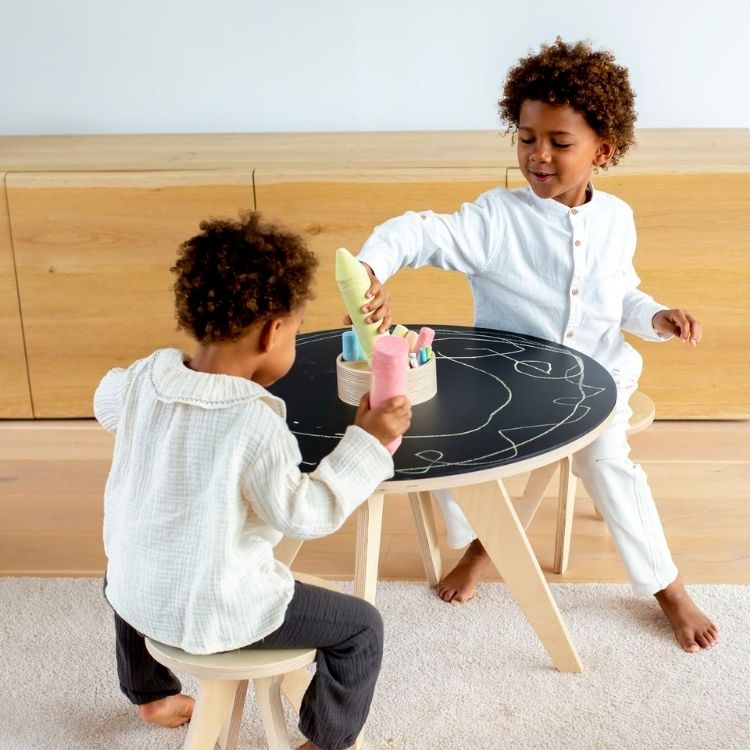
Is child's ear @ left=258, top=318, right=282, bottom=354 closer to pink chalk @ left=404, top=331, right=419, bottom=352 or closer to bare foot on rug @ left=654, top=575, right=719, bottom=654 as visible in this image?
pink chalk @ left=404, top=331, right=419, bottom=352

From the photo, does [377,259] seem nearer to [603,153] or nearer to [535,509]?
[603,153]

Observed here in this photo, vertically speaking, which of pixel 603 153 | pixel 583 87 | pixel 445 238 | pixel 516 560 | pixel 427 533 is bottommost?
pixel 427 533

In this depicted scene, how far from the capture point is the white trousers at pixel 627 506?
1936mm

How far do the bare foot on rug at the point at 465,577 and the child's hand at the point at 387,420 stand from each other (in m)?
0.76

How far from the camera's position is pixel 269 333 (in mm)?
1367

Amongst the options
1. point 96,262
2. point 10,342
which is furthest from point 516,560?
point 10,342

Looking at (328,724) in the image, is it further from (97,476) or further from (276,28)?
(276,28)

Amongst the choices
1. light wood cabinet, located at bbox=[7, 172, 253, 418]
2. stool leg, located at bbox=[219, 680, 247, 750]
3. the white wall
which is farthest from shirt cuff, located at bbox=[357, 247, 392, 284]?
the white wall

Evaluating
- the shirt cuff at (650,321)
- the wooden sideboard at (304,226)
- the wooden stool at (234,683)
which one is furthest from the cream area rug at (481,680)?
the wooden sideboard at (304,226)

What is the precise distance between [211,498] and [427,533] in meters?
0.87

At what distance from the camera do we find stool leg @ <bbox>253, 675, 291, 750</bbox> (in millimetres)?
1489

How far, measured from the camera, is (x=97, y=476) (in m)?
2.66

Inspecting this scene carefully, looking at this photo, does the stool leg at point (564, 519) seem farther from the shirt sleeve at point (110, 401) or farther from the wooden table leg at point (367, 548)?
the shirt sleeve at point (110, 401)

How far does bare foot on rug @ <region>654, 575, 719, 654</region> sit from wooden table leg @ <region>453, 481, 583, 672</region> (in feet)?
0.69
